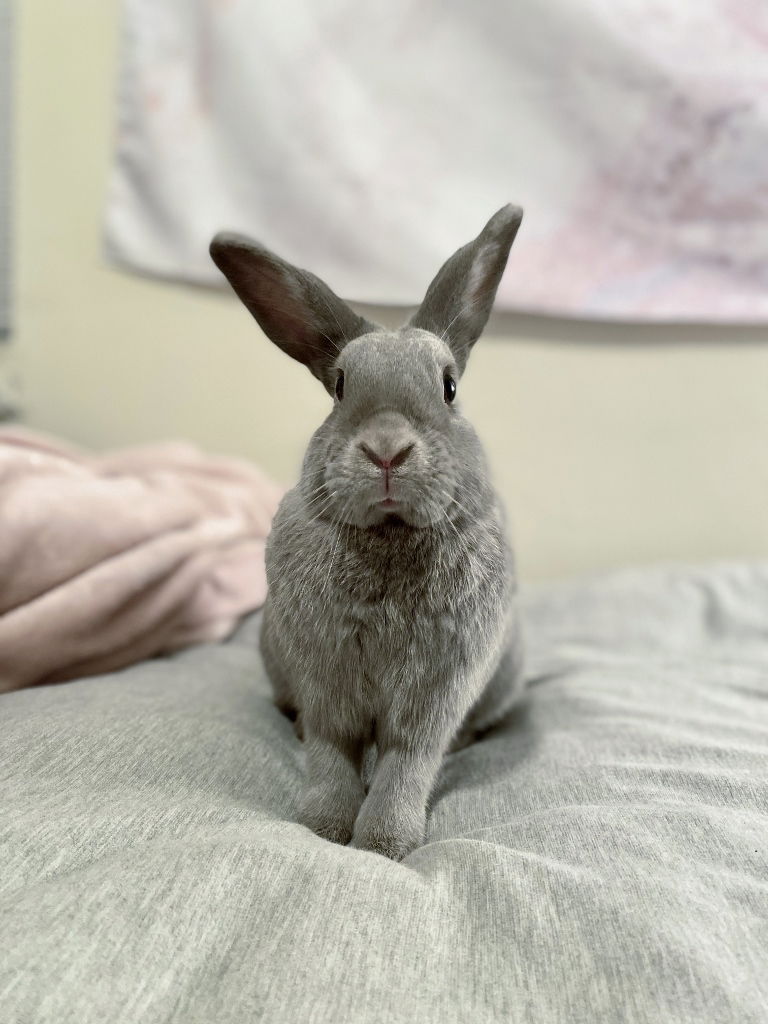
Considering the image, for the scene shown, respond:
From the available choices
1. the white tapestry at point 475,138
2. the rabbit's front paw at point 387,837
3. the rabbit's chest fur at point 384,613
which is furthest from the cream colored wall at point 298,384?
the rabbit's front paw at point 387,837

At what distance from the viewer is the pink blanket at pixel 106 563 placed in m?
1.17

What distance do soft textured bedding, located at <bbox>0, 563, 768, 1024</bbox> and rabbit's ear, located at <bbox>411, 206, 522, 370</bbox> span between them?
0.52 m

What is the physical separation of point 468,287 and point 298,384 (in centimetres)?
135

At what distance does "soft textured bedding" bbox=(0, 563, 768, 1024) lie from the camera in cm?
55

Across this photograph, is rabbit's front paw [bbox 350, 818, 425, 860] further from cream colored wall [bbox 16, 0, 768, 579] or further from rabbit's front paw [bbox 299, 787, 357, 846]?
cream colored wall [bbox 16, 0, 768, 579]

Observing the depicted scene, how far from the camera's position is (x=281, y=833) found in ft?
2.47

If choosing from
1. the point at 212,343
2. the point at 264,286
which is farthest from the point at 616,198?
the point at 264,286

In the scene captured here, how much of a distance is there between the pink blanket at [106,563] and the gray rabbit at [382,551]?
0.44 meters

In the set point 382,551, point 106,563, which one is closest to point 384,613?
point 382,551

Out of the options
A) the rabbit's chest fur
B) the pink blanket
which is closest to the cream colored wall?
the pink blanket

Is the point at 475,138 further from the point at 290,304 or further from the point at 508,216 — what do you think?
the point at 290,304

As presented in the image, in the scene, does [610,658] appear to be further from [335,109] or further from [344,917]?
[335,109]

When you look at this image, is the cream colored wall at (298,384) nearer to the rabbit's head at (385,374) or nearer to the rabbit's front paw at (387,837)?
the rabbit's head at (385,374)

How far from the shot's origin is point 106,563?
4.21 feet
